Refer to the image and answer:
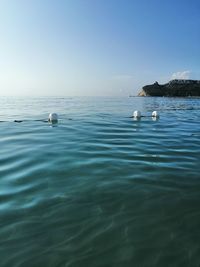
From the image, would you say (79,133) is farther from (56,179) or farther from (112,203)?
(112,203)

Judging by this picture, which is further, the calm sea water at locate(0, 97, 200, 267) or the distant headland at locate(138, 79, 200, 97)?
the distant headland at locate(138, 79, 200, 97)

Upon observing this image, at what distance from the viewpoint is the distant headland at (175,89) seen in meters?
140

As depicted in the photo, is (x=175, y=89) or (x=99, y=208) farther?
(x=175, y=89)

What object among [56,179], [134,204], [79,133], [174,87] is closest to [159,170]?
[134,204]

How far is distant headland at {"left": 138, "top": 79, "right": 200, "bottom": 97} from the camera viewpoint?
140 meters

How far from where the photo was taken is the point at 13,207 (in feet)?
18.4

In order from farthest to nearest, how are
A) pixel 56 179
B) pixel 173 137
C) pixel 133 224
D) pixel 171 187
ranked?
1. pixel 173 137
2. pixel 56 179
3. pixel 171 187
4. pixel 133 224

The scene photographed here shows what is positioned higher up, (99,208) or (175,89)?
(175,89)

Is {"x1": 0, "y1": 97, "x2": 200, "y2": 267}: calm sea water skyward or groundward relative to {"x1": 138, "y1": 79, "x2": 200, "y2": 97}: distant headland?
groundward

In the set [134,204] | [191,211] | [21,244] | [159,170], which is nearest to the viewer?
[21,244]

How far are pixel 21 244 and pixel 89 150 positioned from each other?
664cm

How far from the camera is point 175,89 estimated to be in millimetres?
143500

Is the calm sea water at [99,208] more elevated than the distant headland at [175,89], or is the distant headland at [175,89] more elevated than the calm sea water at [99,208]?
the distant headland at [175,89]

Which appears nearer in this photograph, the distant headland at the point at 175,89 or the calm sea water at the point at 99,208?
the calm sea water at the point at 99,208
